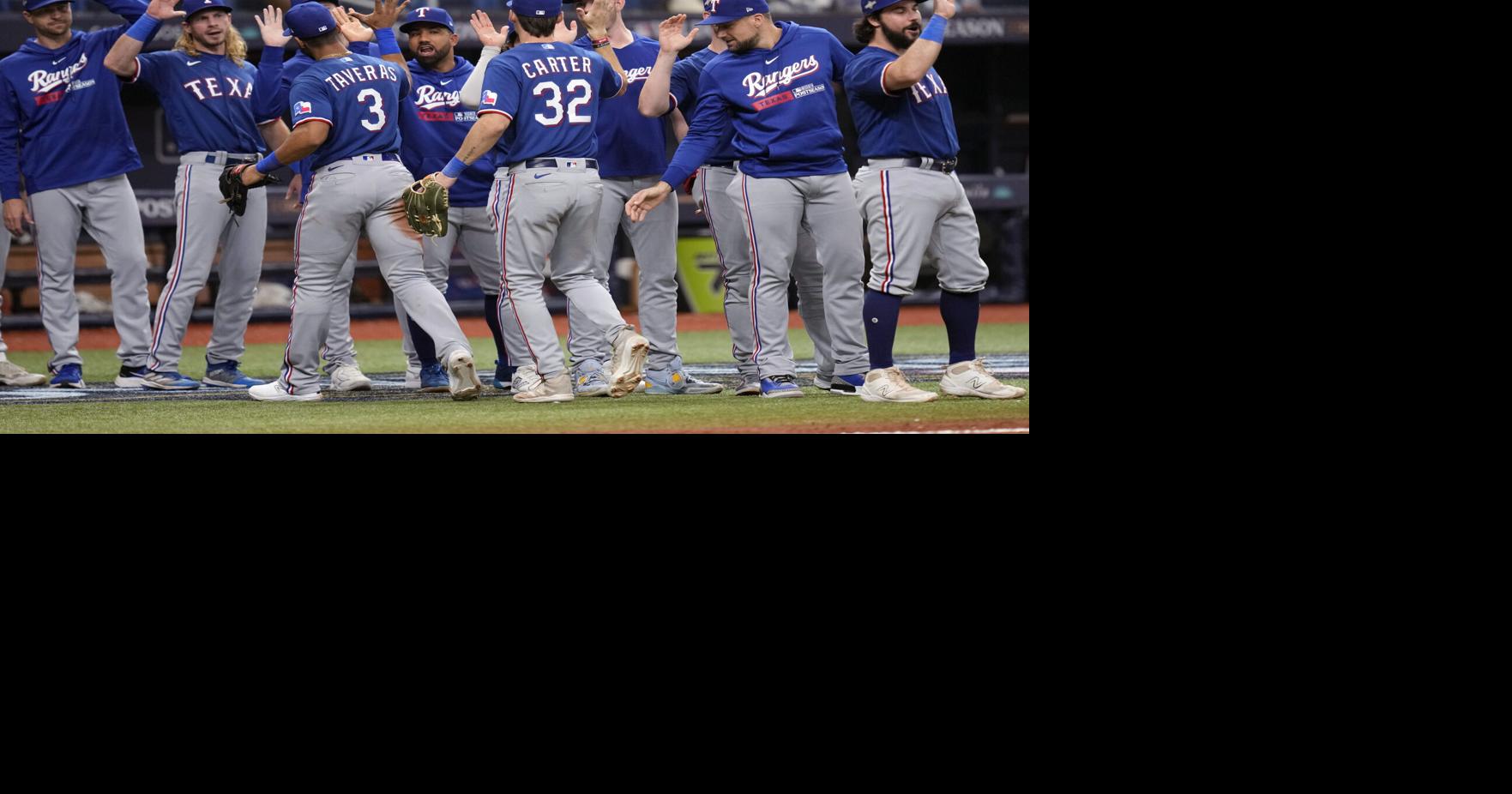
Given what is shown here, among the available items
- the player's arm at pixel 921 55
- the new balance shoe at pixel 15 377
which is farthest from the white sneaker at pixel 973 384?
the new balance shoe at pixel 15 377

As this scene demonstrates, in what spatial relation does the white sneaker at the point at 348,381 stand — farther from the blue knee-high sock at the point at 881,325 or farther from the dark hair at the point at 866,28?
the dark hair at the point at 866,28

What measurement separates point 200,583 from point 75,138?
305cm

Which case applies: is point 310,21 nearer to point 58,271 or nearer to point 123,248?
point 123,248

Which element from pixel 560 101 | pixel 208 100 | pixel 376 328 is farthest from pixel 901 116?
pixel 376 328

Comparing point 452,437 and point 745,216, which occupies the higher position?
point 745,216

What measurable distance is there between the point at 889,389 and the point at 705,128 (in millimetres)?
1005

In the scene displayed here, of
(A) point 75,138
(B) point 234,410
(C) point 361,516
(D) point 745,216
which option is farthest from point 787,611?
(A) point 75,138

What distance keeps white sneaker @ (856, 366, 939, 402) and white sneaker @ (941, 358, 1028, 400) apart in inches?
3.4

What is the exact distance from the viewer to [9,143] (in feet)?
18.4

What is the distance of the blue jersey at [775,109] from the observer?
4652 mm

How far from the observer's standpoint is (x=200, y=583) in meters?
3.20

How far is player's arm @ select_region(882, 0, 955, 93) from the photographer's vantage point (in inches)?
168

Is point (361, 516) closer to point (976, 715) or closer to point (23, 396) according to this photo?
point (976, 715)

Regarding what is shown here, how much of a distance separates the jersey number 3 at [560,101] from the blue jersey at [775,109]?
33 cm
